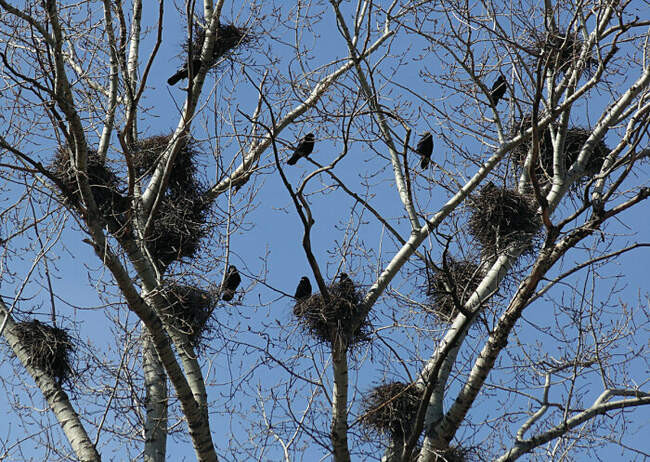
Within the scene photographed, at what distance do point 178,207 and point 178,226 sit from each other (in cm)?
19

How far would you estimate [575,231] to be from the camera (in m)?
6.51

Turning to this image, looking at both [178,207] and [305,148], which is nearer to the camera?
[178,207]

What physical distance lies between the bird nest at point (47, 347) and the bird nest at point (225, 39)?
12.1 feet

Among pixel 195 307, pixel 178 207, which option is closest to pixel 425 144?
pixel 178 207

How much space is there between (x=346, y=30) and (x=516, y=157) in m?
3.34

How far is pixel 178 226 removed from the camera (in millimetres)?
8922

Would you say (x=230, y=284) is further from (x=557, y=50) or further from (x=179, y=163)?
(x=557, y=50)

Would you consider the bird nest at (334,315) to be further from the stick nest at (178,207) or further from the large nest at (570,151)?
the large nest at (570,151)

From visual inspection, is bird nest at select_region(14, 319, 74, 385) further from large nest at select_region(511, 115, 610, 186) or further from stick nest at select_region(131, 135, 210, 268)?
large nest at select_region(511, 115, 610, 186)

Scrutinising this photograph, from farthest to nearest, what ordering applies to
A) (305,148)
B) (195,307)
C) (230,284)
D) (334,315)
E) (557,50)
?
(305,148) → (230,284) → (195,307) → (334,315) → (557,50)

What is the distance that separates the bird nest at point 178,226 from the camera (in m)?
8.85

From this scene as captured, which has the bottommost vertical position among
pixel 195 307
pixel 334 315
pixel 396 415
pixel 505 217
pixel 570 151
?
pixel 396 415

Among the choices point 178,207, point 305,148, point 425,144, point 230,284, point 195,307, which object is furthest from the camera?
point 425,144

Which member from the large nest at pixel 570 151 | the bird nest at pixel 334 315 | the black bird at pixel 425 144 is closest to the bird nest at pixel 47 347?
the bird nest at pixel 334 315
